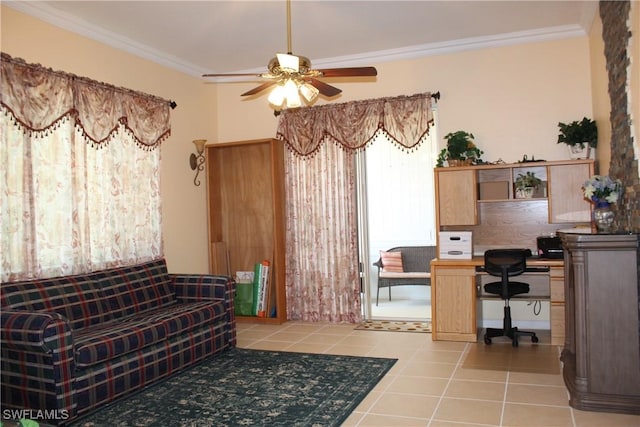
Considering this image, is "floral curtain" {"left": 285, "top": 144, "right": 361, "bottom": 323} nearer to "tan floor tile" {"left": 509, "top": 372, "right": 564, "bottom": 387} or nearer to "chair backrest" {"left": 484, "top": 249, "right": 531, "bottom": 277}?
"chair backrest" {"left": 484, "top": 249, "right": 531, "bottom": 277}

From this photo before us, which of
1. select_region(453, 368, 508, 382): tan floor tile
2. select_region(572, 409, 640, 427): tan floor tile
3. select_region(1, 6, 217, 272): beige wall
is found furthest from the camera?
select_region(1, 6, 217, 272): beige wall

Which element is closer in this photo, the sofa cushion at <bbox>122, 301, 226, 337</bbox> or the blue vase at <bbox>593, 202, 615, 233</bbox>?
the blue vase at <bbox>593, 202, 615, 233</bbox>

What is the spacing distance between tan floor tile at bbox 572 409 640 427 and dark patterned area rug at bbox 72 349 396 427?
51.2 inches

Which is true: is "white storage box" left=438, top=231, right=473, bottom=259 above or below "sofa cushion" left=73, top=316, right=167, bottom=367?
above

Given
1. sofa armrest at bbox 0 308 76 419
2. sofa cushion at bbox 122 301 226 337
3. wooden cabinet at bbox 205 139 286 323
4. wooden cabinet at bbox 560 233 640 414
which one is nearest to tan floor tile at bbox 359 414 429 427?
wooden cabinet at bbox 560 233 640 414

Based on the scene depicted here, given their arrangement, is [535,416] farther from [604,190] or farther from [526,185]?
[526,185]

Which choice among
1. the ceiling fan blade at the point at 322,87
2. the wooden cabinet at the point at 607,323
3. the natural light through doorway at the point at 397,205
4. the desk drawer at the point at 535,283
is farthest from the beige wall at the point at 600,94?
the ceiling fan blade at the point at 322,87

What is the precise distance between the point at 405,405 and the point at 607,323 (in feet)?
4.30

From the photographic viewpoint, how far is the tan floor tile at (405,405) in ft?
10.7

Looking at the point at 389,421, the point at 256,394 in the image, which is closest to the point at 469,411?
the point at 389,421

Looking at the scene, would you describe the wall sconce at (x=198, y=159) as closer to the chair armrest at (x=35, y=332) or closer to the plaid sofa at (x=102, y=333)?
the plaid sofa at (x=102, y=333)

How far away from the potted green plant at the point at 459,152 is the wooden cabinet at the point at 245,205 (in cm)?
186

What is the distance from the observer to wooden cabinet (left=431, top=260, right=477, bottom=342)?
4.91 m

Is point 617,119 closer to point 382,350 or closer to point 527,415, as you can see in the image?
point 527,415
